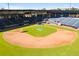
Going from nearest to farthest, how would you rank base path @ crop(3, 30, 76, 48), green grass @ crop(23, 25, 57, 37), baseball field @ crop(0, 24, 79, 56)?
baseball field @ crop(0, 24, 79, 56), base path @ crop(3, 30, 76, 48), green grass @ crop(23, 25, 57, 37)

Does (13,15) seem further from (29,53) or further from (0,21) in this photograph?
(29,53)

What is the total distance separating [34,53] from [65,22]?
202cm

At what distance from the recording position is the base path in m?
6.64

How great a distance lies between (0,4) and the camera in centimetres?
662

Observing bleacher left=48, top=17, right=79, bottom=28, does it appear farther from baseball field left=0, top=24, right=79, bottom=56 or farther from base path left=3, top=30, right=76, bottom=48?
base path left=3, top=30, right=76, bottom=48

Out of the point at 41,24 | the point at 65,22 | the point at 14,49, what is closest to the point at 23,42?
the point at 14,49

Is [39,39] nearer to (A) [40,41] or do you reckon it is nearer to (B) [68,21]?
(A) [40,41]

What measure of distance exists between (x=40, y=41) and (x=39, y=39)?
0.13 meters

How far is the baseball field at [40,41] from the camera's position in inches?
254

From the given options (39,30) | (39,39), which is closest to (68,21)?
(39,30)

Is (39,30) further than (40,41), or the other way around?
(39,30)

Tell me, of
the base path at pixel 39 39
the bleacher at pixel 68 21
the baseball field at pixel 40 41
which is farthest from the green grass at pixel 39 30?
the bleacher at pixel 68 21

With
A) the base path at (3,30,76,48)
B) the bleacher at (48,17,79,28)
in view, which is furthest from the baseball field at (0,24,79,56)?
the bleacher at (48,17,79,28)

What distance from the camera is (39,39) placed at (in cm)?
680
